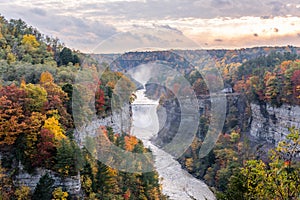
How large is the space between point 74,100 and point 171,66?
107 feet

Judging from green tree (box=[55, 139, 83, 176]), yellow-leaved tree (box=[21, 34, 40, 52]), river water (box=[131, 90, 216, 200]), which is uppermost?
yellow-leaved tree (box=[21, 34, 40, 52])

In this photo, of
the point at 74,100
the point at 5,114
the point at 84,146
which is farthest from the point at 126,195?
the point at 5,114

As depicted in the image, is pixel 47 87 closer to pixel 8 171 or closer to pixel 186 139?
pixel 8 171

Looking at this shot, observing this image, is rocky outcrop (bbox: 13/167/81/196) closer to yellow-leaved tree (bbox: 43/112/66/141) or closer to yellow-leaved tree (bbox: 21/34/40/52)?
yellow-leaved tree (bbox: 43/112/66/141)

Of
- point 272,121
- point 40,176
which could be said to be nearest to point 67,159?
point 40,176

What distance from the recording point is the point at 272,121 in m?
47.2

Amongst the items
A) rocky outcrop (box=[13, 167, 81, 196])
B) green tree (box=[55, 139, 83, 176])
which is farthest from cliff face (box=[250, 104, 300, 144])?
rocky outcrop (box=[13, 167, 81, 196])

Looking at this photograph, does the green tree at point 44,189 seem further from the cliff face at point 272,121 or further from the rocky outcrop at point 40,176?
the cliff face at point 272,121

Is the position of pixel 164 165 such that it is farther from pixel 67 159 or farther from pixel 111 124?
pixel 67 159

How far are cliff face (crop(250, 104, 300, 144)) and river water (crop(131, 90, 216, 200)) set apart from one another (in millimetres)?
9576

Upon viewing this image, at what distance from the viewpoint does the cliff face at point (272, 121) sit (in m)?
43.0

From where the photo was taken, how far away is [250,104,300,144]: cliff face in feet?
141

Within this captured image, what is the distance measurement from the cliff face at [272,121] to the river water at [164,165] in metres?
9.58

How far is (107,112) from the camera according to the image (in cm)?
3556
